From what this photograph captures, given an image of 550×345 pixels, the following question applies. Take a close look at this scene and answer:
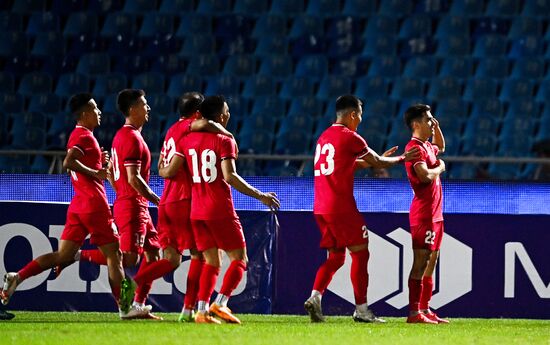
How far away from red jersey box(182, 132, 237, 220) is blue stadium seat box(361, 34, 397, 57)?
714 centimetres

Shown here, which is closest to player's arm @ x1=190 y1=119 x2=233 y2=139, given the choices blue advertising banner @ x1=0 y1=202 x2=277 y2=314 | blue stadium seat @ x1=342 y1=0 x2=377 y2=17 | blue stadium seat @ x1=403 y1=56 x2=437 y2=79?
blue advertising banner @ x1=0 y1=202 x2=277 y2=314

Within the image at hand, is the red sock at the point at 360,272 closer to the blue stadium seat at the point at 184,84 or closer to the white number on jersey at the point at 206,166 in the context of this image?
the white number on jersey at the point at 206,166

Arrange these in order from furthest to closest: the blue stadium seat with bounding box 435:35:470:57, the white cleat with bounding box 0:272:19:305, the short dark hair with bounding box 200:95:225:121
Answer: the blue stadium seat with bounding box 435:35:470:57 < the white cleat with bounding box 0:272:19:305 < the short dark hair with bounding box 200:95:225:121

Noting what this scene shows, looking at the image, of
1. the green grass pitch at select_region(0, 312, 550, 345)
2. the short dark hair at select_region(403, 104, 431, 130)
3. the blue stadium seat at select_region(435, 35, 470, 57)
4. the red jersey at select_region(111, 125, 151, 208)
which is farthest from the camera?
the blue stadium seat at select_region(435, 35, 470, 57)

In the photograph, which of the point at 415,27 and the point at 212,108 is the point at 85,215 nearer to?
the point at 212,108

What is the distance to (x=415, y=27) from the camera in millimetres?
→ 14203

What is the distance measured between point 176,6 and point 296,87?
189 centimetres

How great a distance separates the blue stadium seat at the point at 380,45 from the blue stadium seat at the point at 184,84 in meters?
2.11

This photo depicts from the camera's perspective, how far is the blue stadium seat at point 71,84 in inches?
540

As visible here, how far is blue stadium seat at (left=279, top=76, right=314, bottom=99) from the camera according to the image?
45.2 ft

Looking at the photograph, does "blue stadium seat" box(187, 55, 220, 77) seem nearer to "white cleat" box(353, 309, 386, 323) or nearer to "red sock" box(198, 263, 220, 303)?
"white cleat" box(353, 309, 386, 323)

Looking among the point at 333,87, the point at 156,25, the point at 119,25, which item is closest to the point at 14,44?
the point at 119,25

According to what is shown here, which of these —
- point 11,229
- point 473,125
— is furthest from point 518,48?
point 11,229

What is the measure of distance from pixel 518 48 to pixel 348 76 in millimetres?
2183
